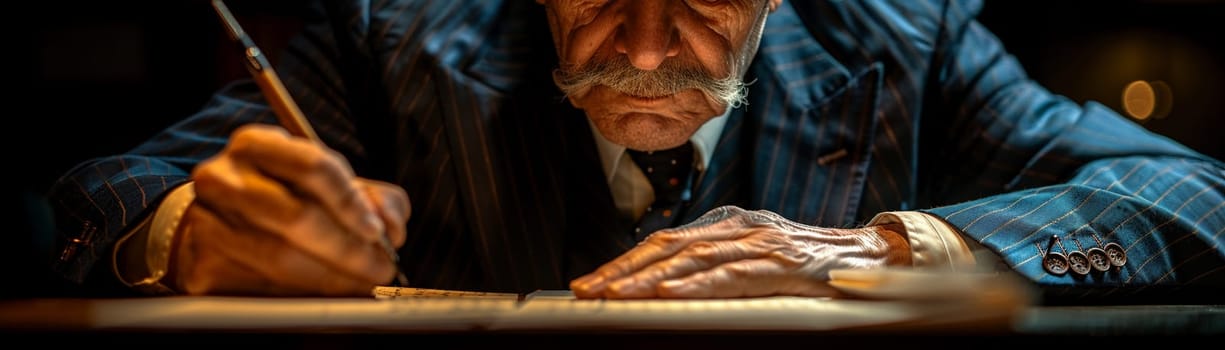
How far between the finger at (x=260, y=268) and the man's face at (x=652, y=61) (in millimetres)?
615

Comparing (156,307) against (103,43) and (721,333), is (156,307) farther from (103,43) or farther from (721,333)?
(103,43)

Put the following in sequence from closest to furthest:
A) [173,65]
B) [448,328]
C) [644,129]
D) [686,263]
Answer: [448,328], [686,263], [644,129], [173,65]

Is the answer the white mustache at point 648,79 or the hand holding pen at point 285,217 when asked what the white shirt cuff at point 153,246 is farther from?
the white mustache at point 648,79

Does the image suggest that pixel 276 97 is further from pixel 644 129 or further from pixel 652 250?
pixel 644 129

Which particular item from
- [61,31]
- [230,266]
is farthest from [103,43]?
[230,266]

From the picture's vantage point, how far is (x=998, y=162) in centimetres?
178

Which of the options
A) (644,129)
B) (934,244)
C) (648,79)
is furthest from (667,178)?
(934,244)

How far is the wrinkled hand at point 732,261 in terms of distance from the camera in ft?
3.23

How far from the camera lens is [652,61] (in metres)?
1.41

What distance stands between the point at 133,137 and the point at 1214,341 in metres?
1.78

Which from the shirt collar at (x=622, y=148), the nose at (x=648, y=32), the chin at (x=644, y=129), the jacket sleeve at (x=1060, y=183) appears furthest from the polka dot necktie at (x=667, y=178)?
the jacket sleeve at (x=1060, y=183)

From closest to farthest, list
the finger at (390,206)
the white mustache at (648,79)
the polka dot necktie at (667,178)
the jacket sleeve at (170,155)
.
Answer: the finger at (390,206), the jacket sleeve at (170,155), the white mustache at (648,79), the polka dot necktie at (667,178)

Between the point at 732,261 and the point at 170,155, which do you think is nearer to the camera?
the point at 732,261

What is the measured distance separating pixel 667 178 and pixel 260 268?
0.90 m
